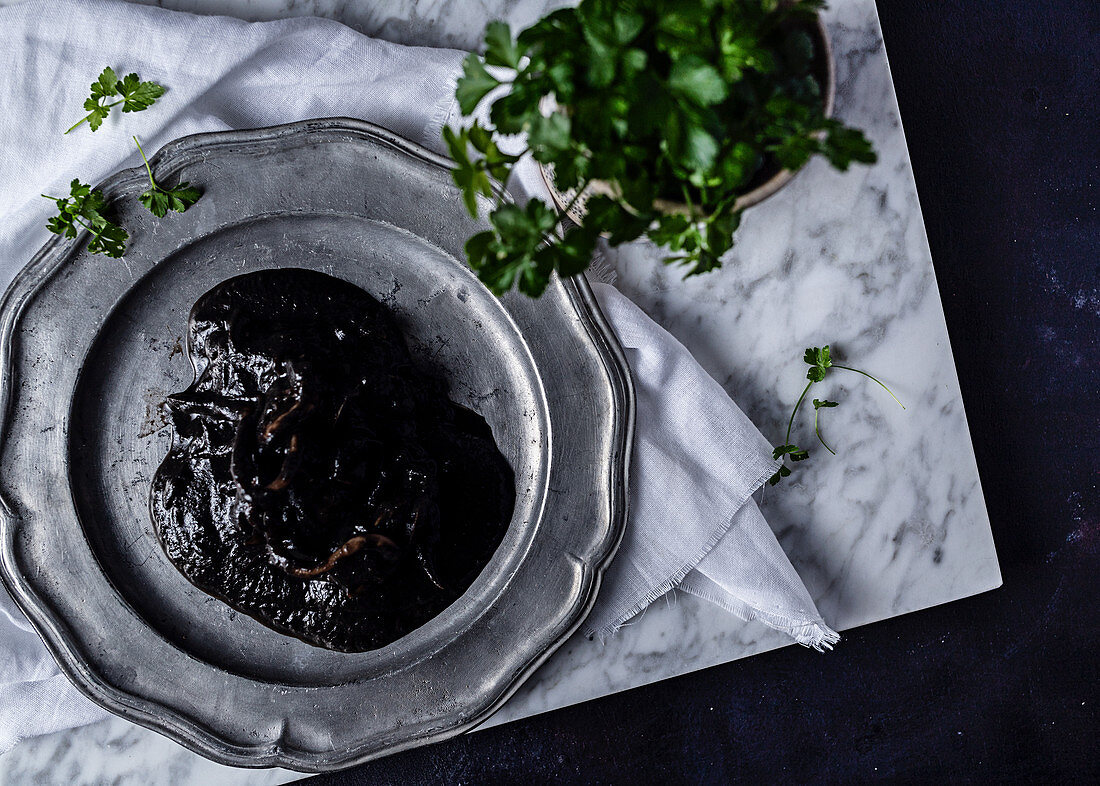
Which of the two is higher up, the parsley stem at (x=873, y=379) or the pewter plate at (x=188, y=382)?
the pewter plate at (x=188, y=382)

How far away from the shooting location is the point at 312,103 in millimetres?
1332

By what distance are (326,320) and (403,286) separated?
0.14 m

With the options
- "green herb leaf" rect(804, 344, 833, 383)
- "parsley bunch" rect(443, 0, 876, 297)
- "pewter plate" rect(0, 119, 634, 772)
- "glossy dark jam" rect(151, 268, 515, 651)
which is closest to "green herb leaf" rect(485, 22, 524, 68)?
"parsley bunch" rect(443, 0, 876, 297)

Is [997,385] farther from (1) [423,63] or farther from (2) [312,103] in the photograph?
(2) [312,103]

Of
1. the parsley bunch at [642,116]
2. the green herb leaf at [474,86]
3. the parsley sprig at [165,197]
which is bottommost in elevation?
the parsley bunch at [642,116]

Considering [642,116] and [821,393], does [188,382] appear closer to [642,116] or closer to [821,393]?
[642,116]

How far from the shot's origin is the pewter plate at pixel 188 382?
50.1 inches

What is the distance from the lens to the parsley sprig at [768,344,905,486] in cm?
143

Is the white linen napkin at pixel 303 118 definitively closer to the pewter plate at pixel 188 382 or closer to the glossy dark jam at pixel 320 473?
the pewter plate at pixel 188 382

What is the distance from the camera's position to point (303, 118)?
1.33 m

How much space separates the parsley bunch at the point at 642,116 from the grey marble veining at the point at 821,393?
0.47m

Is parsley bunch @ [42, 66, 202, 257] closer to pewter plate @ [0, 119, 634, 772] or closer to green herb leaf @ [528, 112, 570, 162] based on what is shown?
pewter plate @ [0, 119, 634, 772]

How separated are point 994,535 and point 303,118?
1.60 m

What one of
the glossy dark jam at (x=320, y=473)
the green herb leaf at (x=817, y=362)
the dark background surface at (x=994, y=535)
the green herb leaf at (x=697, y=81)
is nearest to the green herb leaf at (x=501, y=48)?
the green herb leaf at (x=697, y=81)
